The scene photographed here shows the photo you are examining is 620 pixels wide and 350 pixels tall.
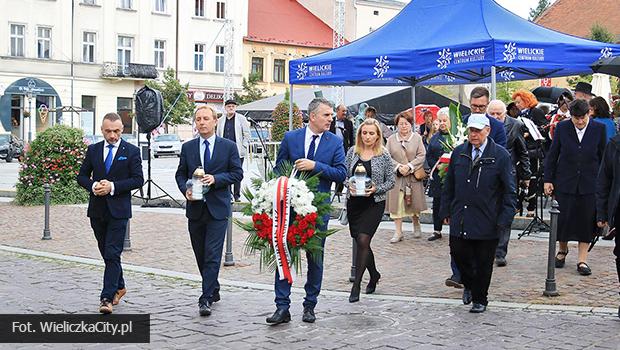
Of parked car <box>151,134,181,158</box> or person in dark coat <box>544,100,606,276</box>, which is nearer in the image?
person in dark coat <box>544,100,606,276</box>

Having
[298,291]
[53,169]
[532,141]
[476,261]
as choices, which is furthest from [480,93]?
[53,169]

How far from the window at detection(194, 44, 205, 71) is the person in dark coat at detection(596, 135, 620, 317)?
56840mm

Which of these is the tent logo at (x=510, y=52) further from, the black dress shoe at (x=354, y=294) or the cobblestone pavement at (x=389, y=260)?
the black dress shoe at (x=354, y=294)

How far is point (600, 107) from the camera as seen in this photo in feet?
36.9

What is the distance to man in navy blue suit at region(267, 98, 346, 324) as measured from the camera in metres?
8.12

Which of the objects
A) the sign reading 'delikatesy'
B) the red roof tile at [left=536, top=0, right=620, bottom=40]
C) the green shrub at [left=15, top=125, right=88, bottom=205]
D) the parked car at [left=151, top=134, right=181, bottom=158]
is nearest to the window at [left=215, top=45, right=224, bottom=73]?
the parked car at [left=151, top=134, right=181, bottom=158]

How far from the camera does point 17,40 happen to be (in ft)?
180

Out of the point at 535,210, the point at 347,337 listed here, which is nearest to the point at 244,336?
the point at 347,337

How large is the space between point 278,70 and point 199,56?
853 centimetres

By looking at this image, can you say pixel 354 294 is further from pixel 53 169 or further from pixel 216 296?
pixel 53 169

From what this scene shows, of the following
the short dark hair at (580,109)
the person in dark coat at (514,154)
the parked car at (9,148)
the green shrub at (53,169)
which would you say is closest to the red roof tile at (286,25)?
the parked car at (9,148)

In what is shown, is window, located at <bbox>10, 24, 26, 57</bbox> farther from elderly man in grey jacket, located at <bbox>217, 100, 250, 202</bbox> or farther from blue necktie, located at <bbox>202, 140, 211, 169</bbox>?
blue necktie, located at <bbox>202, 140, 211, 169</bbox>

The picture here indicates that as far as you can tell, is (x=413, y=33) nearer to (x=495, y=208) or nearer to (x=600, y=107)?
(x=600, y=107)

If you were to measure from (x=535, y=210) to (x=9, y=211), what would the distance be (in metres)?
10.6
